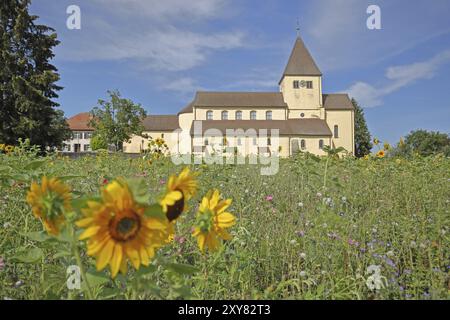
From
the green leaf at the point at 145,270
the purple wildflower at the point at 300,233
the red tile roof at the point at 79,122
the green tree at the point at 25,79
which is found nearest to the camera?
the green leaf at the point at 145,270

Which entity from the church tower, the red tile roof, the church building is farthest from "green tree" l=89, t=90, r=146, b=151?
the red tile roof

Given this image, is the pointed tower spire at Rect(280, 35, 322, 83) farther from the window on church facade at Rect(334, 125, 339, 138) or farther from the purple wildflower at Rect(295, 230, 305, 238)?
the purple wildflower at Rect(295, 230, 305, 238)

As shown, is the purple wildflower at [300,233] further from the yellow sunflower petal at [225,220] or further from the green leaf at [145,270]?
the green leaf at [145,270]

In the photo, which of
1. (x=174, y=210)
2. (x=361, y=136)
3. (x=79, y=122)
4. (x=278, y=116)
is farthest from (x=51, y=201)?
(x=79, y=122)

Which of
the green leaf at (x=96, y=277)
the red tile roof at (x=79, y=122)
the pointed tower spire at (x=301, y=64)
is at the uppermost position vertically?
the pointed tower spire at (x=301, y=64)

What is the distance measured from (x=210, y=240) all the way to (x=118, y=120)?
37671mm

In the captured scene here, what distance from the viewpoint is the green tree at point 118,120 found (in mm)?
35969

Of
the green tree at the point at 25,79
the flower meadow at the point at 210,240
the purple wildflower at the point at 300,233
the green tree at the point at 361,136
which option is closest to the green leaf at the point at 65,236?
the flower meadow at the point at 210,240

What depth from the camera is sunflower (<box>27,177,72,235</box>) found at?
90cm

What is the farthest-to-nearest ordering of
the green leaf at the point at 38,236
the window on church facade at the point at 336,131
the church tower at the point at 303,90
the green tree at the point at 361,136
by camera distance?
the green tree at the point at 361,136 → the church tower at the point at 303,90 → the window on church facade at the point at 336,131 → the green leaf at the point at 38,236

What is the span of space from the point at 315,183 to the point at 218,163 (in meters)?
1.50
